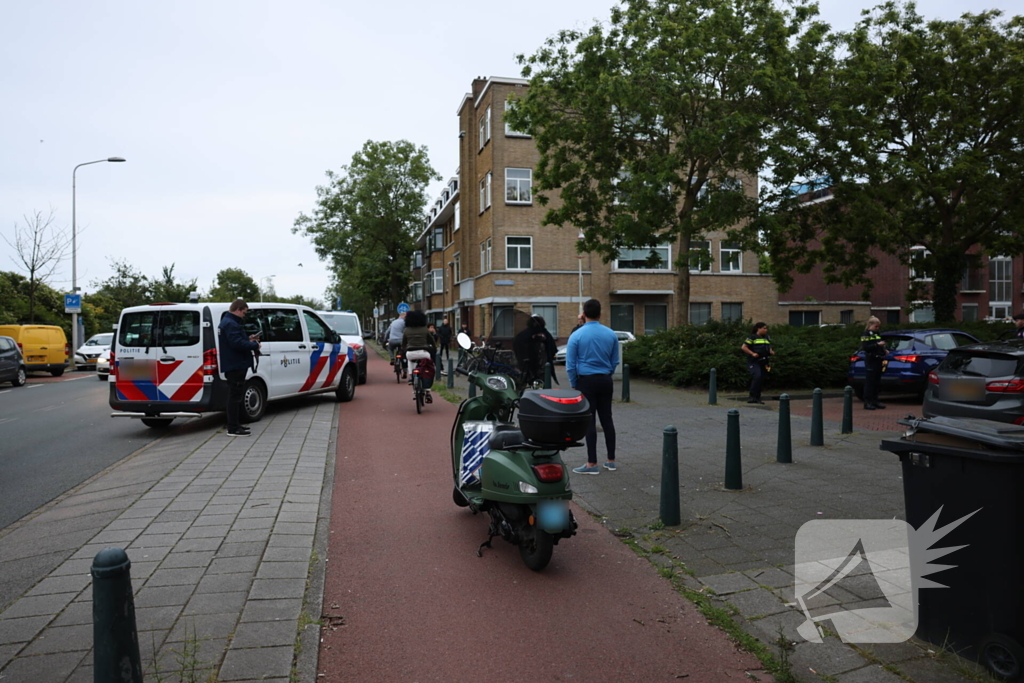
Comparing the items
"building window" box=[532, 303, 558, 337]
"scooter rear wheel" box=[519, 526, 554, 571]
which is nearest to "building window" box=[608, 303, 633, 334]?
"building window" box=[532, 303, 558, 337]

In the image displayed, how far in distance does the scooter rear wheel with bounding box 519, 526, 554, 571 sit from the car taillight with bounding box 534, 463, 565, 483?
1.09 ft

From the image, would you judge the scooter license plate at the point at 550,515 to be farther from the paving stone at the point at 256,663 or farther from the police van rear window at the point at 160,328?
the police van rear window at the point at 160,328

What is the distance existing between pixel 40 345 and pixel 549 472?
1033 inches

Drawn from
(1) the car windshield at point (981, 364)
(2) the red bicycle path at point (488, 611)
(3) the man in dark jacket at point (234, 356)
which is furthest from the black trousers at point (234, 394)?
(1) the car windshield at point (981, 364)

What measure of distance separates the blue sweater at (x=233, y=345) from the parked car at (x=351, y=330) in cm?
850

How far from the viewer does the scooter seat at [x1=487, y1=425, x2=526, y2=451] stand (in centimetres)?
495

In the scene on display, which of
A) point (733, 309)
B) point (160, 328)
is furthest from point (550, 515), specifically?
point (733, 309)

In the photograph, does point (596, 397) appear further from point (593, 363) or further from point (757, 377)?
point (757, 377)

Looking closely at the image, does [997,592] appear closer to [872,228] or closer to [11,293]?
[872,228]

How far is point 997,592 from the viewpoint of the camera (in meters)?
3.14

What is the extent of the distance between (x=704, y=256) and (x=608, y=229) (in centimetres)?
320

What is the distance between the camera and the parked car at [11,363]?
2080 centimetres

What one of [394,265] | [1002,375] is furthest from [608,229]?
[394,265]

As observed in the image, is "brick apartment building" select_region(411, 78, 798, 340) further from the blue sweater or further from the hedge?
the blue sweater
